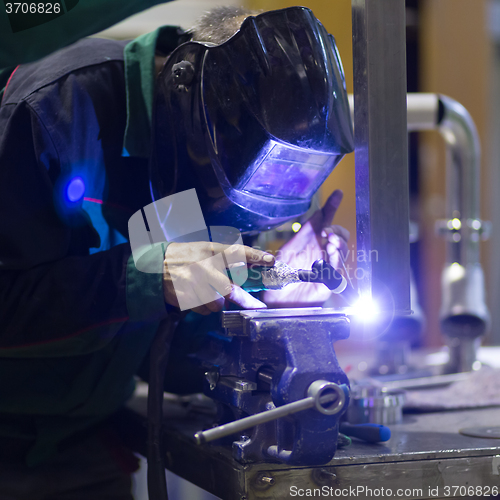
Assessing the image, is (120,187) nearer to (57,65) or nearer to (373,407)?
(57,65)

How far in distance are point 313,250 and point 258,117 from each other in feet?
0.70

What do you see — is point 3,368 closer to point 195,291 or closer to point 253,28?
point 195,291

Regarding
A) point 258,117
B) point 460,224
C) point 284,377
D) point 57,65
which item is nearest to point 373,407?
point 284,377

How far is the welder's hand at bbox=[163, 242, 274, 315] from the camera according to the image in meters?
0.62

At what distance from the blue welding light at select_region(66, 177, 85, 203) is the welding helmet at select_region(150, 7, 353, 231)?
0.12 m

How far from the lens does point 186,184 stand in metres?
0.78

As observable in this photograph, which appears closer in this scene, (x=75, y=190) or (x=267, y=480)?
(x=267, y=480)

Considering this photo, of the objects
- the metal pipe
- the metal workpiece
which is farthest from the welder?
the metal pipe

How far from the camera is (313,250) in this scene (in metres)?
0.77

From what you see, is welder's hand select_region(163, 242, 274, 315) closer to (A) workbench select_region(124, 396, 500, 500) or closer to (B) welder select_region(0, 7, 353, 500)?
(B) welder select_region(0, 7, 353, 500)

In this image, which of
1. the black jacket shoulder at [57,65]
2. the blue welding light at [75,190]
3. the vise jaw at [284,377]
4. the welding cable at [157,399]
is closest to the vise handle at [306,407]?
the vise jaw at [284,377]

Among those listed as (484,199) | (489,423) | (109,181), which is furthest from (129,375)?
(484,199)

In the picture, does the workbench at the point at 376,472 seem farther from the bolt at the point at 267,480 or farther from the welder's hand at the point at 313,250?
the welder's hand at the point at 313,250

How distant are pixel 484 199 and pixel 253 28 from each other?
104 inches
